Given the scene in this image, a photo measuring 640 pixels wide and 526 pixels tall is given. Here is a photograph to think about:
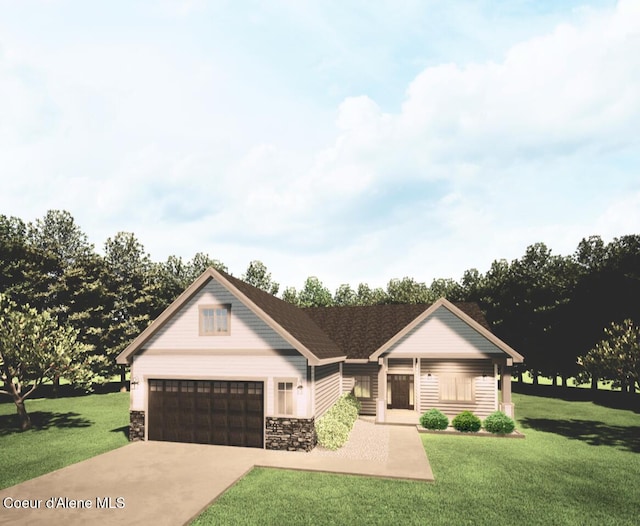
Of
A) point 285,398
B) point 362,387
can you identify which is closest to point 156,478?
point 285,398

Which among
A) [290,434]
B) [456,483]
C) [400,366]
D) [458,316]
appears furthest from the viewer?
[400,366]

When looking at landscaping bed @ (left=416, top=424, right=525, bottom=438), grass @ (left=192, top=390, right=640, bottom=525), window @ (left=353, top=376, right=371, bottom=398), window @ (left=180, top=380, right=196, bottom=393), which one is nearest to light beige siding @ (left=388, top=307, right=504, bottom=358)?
window @ (left=353, top=376, right=371, bottom=398)

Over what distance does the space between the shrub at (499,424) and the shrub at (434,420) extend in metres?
1.85

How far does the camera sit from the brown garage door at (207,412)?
16875 millimetres

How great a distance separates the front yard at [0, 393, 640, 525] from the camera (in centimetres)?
1023

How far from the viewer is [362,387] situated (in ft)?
79.7

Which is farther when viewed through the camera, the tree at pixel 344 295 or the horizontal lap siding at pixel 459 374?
the tree at pixel 344 295

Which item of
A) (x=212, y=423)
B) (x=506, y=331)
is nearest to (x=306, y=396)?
(x=212, y=423)

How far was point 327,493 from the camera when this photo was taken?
11.6m

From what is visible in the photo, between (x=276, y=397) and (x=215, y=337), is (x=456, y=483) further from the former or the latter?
(x=215, y=337)

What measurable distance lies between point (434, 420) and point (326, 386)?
218 inches

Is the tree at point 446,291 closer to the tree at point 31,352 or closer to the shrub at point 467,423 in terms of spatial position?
the shrub at point 467,423

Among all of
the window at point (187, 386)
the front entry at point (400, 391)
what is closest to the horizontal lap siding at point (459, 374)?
the front entry at point (400, 391)

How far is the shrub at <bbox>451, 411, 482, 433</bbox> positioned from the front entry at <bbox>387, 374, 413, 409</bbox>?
5.45 m
